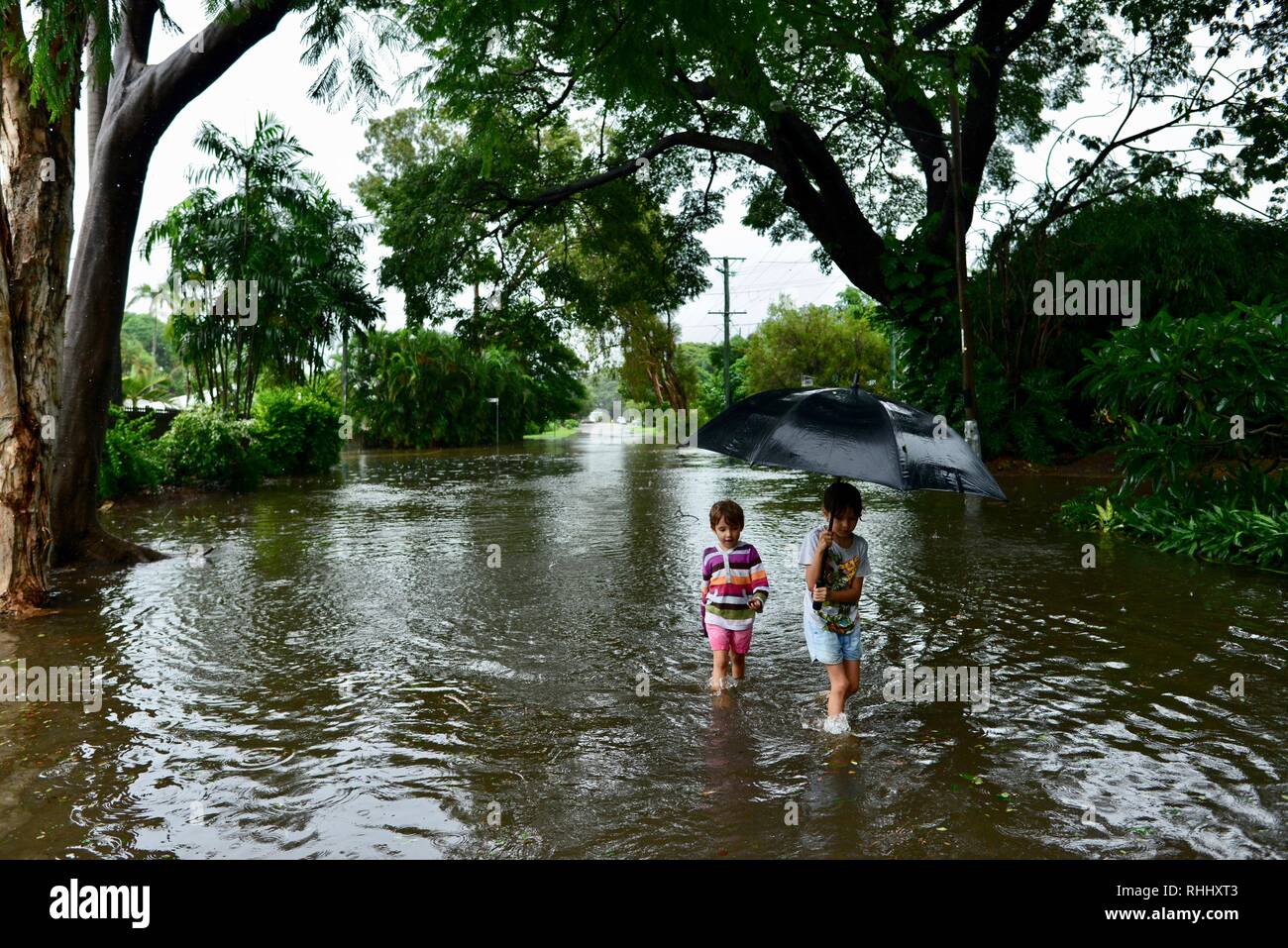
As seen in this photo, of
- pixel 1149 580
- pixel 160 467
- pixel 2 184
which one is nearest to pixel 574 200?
pixel 160 467

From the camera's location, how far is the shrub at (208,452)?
54.5ft

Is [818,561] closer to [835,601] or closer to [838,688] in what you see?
[835,601]

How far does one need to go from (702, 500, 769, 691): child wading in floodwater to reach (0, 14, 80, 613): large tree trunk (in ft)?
18.3

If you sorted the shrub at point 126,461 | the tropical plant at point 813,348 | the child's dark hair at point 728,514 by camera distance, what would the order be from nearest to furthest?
the child's dark hair at point 728,514 < the shrub at point 126,461 < the tropical plant at point 813,348

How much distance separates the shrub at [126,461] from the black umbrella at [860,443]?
12209 millimetres

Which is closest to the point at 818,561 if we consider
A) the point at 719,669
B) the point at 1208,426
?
the point at 719,669

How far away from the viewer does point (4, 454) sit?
7.39 m

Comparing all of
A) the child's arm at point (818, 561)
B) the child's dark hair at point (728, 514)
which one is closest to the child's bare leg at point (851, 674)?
the child's arm at point (818, 561)

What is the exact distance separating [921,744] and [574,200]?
63.2 feet

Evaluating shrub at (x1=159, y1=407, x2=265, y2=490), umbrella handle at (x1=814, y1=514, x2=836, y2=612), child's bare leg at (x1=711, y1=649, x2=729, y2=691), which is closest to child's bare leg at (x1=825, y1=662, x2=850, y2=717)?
umbrella handle at (x1=814, y1=514, x2=836, y2=612)

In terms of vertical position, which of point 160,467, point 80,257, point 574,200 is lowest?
point 160,467

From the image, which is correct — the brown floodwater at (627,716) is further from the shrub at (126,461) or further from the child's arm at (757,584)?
the shrub at (126,461)

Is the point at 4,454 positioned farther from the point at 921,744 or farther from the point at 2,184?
the point at 921,744

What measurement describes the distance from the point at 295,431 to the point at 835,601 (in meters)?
18.0
